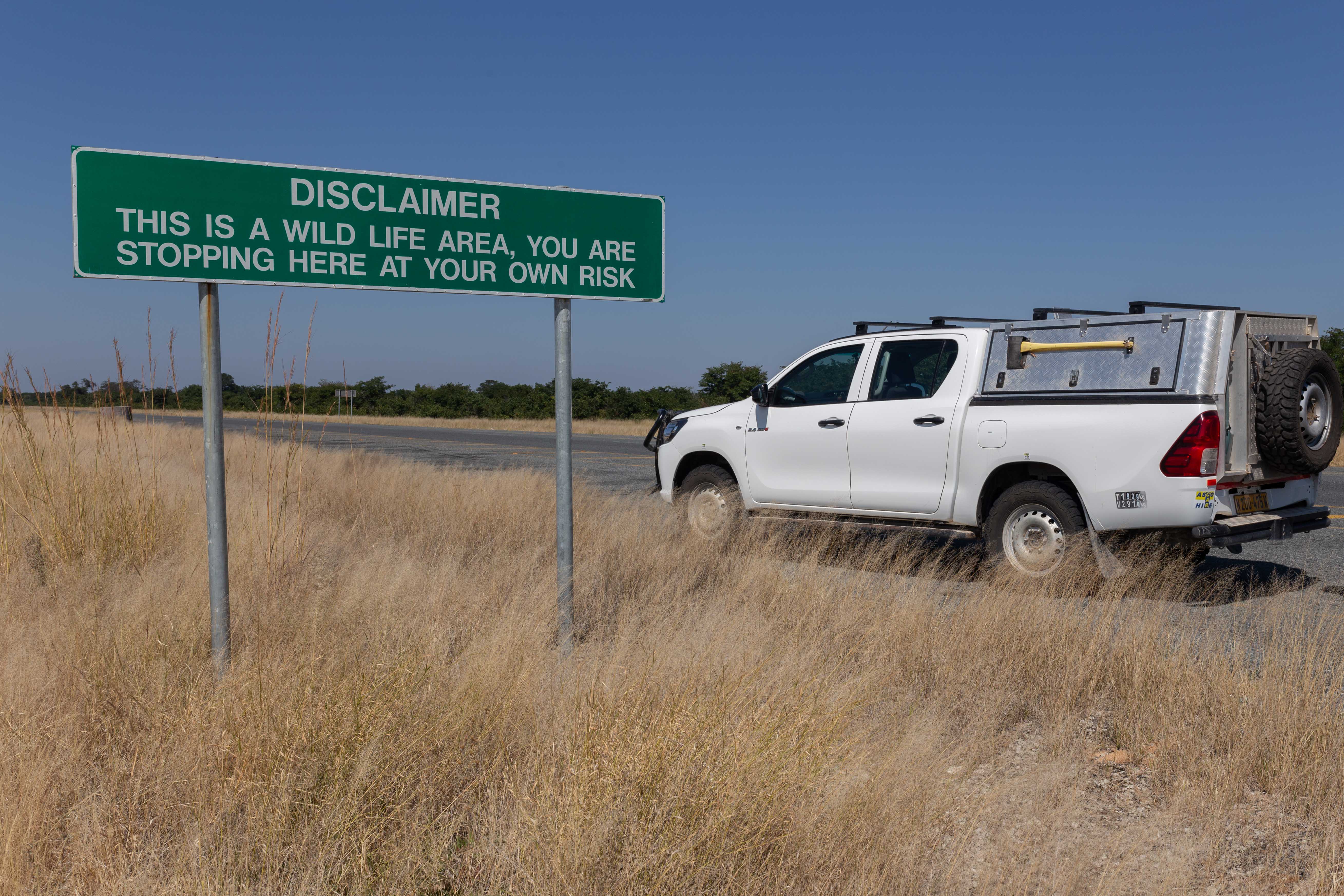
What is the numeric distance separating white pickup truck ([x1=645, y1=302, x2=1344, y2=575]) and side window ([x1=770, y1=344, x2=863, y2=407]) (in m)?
0.02

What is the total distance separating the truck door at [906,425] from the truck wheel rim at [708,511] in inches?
58.7

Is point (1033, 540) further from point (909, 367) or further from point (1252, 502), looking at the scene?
point (909, 367)

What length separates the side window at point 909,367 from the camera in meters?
8.23

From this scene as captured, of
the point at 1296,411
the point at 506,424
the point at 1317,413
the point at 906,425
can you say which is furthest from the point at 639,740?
the point at 506,424

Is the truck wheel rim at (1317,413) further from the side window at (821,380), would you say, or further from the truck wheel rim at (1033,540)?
the side window at (821,380)

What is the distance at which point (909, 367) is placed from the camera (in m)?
8.59

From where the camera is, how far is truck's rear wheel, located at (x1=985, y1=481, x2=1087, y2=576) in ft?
23.3

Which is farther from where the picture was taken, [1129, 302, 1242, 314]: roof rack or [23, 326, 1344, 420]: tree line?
[23, 326, 1344, 420]: tree line

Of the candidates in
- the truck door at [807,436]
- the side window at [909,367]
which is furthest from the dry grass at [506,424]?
the side window at [909,367]

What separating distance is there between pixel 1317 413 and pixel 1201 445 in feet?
4.91

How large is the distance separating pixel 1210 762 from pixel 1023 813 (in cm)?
88

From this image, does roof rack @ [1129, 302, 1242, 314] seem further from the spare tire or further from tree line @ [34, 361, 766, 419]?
tree line @ [34, 361, 766, 419]

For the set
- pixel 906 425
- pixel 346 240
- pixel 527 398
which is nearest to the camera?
pixel 346 240

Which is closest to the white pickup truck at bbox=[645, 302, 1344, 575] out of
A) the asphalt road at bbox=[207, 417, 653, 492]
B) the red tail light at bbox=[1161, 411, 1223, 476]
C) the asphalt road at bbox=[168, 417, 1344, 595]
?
the red tail light at bbox=[1161, 411, 1223, 476]
